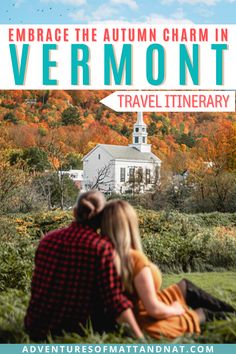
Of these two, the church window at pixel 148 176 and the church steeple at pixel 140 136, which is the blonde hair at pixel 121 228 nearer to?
the church window at pixel 148 176

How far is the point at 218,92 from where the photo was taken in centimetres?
986

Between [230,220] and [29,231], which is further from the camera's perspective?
[230,220]

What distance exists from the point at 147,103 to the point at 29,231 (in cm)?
538

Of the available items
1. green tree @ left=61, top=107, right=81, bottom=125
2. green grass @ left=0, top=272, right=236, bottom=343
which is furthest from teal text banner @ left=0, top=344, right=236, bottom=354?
green tree @ left=61, top=107, right=81, bottom=125

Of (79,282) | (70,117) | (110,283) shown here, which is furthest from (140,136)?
(110,283)

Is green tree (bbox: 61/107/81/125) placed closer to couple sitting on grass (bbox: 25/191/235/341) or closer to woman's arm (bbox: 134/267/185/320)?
couple sitting on grass (bbox: 25/191/235/341)

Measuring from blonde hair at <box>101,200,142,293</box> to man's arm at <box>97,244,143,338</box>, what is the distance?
0.04 meters

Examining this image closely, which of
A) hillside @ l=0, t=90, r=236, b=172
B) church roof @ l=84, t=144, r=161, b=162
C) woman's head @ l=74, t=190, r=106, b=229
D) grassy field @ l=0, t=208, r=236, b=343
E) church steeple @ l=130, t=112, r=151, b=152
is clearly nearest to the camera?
woman's head @ l=74, t=190, r=106, b=229

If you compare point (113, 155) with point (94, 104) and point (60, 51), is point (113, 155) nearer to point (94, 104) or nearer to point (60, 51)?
point (94, 104)

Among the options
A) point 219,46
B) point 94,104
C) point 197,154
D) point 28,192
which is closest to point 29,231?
point 219,46

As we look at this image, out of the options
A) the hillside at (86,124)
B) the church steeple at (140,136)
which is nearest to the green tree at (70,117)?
the hillside at (86,124)

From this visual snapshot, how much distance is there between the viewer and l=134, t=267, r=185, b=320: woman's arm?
160 inches

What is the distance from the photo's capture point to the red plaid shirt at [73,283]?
4039 mm

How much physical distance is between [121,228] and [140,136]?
128ft
